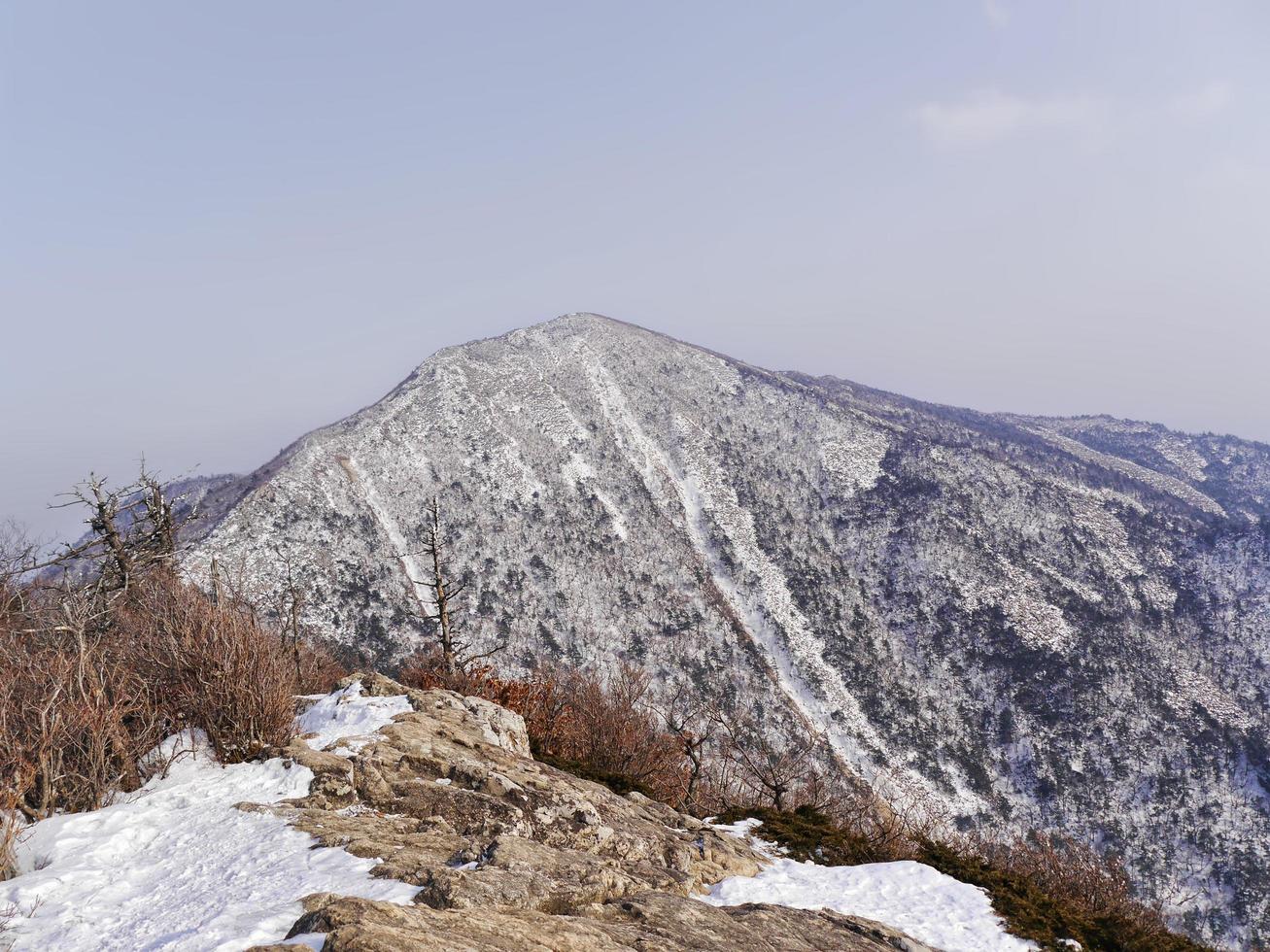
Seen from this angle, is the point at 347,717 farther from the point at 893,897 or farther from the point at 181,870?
the point at 893,897

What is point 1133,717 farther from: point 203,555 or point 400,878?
point 203,555

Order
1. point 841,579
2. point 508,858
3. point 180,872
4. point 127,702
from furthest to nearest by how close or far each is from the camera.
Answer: point 841,579 < point 127,702 < point 508,858 < point 180,872

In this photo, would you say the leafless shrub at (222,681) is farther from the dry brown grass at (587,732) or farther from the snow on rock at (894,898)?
the snow on rock at (894,898)

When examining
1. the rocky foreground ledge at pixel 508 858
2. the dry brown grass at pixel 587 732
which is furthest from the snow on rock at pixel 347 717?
the dry brown grass at pixel 587 732

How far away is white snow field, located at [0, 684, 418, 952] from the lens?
566 cm

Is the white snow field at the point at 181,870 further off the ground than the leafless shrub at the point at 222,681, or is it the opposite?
the leafless shrub at the point at 222,681

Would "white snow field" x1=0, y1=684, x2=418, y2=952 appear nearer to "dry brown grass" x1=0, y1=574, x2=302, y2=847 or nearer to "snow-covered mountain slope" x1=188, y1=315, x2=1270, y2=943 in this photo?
"dry brown grass" x1=0, y1=574, x2=302, y2=847

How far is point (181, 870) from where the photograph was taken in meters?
6.85

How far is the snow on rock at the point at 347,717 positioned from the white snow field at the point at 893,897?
19.5ft

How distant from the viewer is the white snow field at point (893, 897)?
8.95 meters

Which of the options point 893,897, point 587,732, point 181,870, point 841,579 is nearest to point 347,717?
point 181,870

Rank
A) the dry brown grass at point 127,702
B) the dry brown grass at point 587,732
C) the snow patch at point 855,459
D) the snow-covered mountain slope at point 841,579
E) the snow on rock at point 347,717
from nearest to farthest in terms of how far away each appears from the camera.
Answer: the dry brown grass at point 127,702, the snow on rock at point 347,717, the dry brown grass at point 587,732, the snow-covered mountain slope at point 841,579, the snow patch at point 855,459

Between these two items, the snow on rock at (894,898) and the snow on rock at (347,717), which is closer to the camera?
the snow on rock at (894,898)

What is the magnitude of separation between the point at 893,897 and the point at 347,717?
922cm
